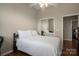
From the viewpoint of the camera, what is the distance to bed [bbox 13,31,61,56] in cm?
145

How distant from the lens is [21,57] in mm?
1533

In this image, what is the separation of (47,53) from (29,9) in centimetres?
76

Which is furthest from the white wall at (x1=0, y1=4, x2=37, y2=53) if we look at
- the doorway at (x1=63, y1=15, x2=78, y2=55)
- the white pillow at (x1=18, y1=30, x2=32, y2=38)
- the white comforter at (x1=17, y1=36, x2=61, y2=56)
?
the doorway at (x1=63, y1=15, x2=78, y2=55)

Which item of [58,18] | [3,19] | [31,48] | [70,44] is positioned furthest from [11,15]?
[70,44]

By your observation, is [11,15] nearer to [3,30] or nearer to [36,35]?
[3,30]

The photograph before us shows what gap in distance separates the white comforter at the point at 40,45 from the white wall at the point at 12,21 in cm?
18

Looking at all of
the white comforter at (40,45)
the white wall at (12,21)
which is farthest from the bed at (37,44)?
the white wall at (12,21)

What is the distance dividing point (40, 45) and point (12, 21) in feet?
1.94

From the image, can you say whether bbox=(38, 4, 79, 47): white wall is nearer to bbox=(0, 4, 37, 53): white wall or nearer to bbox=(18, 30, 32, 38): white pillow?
bbox=(0, 4, 37, 53): white wall

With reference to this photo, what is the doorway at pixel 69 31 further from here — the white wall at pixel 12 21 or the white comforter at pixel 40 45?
the white wall at pixel 12 21

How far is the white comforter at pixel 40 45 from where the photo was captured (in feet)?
4.76

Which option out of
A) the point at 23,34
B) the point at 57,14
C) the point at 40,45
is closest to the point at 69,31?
the point at 57,14

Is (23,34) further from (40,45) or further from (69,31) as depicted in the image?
(69,31)

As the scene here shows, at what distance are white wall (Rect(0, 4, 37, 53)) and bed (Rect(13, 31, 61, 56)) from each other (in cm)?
11
